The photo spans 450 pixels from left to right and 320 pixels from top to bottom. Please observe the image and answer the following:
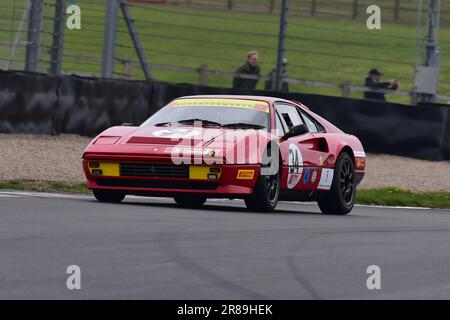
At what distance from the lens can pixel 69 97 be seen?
18375 mm

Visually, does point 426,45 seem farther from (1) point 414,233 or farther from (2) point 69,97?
(1) point 414,233

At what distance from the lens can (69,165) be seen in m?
16.6

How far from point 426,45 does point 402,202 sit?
4.88 m

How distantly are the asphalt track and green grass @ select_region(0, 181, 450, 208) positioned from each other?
203cm

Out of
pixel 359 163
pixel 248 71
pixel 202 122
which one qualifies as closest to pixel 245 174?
pixel 202 122

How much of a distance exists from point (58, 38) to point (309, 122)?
748cm

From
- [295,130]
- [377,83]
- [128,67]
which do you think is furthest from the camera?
[377,83]

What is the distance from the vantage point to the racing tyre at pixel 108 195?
12422 mm

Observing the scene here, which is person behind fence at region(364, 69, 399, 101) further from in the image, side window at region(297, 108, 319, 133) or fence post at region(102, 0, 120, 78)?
side window at region(297, 108, 319, 133)

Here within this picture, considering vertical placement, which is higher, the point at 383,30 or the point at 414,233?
the point at 383,30

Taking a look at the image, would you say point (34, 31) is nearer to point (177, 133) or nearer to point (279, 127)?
point (279, 127)

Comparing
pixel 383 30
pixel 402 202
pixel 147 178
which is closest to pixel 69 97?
pixel 402 202

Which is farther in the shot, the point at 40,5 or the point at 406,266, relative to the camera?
the point at 40,5

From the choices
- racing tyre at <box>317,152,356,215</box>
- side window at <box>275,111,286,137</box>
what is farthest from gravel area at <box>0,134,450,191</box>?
racing tyre at <box>317,152,356,215</box>
